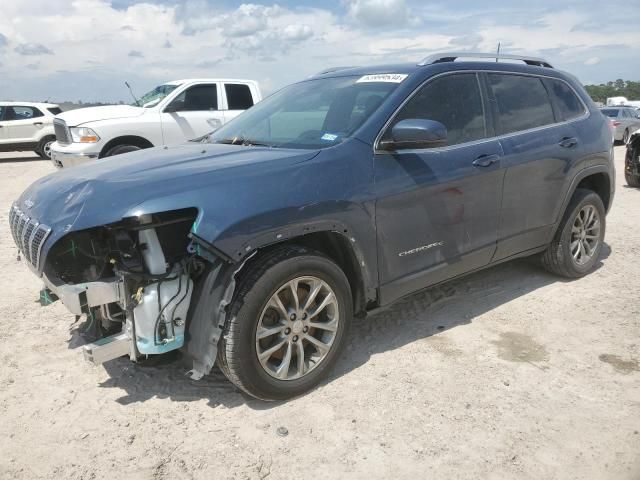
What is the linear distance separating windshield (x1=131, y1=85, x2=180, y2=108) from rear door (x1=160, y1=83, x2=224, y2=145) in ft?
1.12

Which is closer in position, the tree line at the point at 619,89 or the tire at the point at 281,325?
the tire at the point at 281,325

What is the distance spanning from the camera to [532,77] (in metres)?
4.53

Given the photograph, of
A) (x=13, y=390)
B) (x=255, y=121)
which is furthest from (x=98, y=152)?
(x=13, y=390)

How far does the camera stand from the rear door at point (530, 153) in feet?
13.5

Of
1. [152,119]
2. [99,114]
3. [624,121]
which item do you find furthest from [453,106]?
[624,121]

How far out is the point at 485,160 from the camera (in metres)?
3.88

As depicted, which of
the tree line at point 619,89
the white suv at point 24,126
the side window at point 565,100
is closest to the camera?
the side window at point 565,100

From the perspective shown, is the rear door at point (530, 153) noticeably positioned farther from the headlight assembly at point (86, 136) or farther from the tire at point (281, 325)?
the headlight assembly at point (86, 136)

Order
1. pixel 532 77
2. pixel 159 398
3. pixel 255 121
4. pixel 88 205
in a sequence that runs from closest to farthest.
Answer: pixel 88 205
pixel 159 398
pixel 255 121
pixel 532 77

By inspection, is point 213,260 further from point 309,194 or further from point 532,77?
point 532,77

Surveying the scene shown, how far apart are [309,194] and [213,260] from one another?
0.66 meters

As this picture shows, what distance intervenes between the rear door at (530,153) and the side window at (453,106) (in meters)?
0.22

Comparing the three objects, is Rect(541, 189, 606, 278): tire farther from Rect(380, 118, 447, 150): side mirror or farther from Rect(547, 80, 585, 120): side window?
Rect(380, 118, 447, 150): side mirror

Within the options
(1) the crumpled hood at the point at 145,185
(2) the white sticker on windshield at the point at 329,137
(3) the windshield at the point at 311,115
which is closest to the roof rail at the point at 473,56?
(3) the windshield at the point at 311,115
